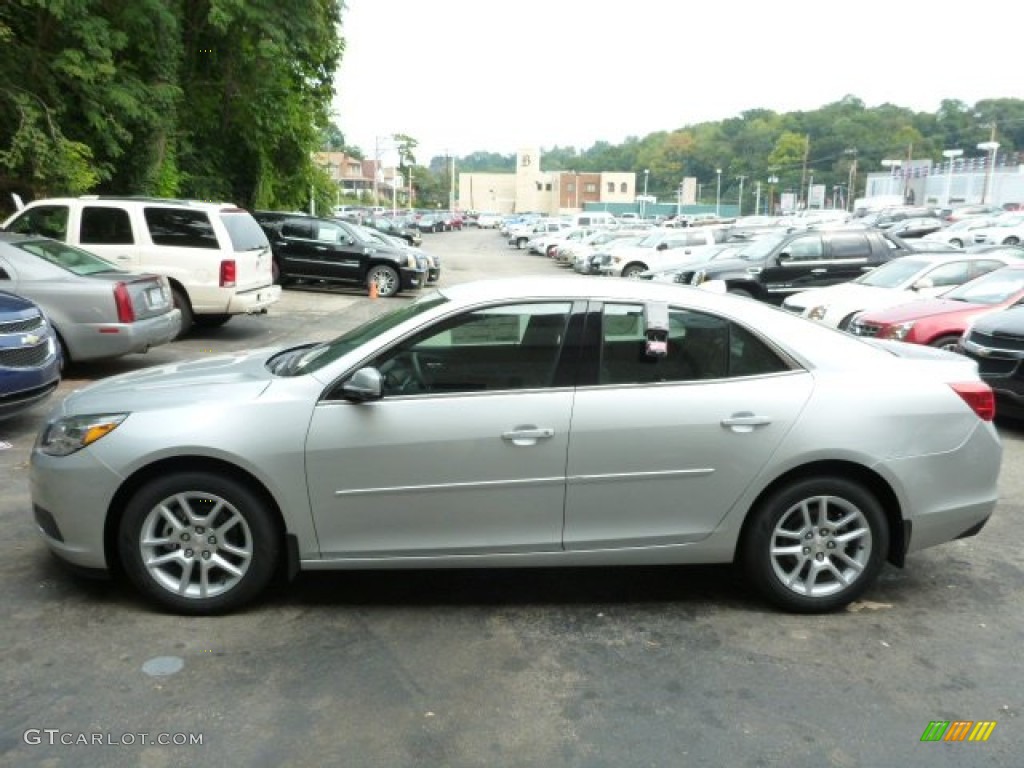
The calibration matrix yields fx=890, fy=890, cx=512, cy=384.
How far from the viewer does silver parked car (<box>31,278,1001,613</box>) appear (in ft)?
12.9

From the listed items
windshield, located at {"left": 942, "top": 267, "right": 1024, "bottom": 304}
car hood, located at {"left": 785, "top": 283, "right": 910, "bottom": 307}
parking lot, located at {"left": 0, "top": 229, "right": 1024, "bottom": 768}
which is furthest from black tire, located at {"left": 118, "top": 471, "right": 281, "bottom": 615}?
car hood, located at {"left": 785, "top": 283, "right": 910, "bottom": 307}

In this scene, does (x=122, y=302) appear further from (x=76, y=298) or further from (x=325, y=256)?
(x=325, y=256)

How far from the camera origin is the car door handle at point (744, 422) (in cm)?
402

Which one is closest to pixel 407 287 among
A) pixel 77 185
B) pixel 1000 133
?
pixel 77 185

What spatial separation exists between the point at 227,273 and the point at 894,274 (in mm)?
9572

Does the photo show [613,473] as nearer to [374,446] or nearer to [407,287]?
[374,446]

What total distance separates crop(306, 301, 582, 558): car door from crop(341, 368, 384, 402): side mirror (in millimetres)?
48

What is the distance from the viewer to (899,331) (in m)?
9.67

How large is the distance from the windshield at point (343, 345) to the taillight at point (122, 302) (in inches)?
199

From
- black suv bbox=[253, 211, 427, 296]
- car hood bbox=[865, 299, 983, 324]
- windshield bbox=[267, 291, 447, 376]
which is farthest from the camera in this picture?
black suv bbox=[253, 211, 427, 296]

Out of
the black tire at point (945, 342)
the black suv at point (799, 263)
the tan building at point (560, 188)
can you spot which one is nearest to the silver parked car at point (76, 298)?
the black tire at point (945, 342)

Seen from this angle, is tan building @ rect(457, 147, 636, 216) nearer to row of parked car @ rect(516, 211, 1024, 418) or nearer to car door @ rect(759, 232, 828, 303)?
row of parked car @ rect(516, 211, 1024, 418)

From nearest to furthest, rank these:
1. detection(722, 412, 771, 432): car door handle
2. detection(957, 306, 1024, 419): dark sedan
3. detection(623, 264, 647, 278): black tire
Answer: detection(722, 412, 771, 432): car door handle, detection(957, 306, 1024, 419): dark sedan, detection(623, 264, 647, 278): black tire

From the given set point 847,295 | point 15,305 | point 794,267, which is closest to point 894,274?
point 847,295
